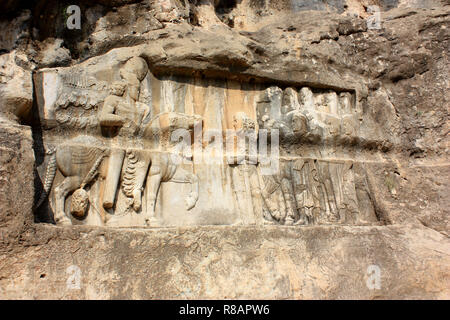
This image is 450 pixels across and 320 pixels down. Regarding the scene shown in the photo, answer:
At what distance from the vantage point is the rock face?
15.3 feet

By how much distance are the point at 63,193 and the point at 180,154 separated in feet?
4.89

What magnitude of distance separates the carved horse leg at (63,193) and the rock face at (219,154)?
2 cm

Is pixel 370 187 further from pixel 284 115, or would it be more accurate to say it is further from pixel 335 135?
pixel 284 115

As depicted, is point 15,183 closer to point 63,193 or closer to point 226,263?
point 63,193

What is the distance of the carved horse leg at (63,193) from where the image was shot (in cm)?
491

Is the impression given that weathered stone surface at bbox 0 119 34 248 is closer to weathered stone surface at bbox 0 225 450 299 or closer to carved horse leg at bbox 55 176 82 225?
weathered stone surface at bbox 0 225 450 299

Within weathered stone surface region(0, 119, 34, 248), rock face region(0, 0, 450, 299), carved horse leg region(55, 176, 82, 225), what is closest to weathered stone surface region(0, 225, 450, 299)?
rock face region(0, 0, 450, 299)

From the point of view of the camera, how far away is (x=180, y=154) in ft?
19.0

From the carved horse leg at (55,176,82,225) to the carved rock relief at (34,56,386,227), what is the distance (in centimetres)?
1

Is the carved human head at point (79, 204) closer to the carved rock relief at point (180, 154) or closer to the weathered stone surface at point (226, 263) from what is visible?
the carved rock relief at point (180, 154)

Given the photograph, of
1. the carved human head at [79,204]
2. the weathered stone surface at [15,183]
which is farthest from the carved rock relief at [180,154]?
the weathered stone surface at [15,183]

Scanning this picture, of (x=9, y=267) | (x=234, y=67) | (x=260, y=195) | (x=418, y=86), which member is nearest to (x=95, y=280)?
(x=9, y=267)

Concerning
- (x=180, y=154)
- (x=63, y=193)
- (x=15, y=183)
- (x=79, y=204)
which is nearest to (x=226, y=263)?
(x=180, y=154)

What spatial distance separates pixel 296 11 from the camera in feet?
26.9
